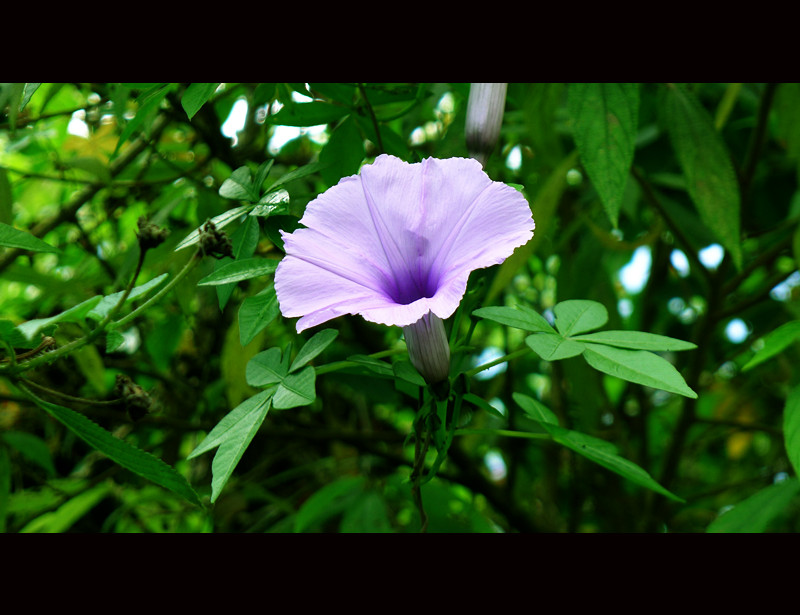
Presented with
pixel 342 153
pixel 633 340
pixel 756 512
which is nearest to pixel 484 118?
pixel 342 153

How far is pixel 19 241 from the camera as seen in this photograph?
0.58 meters

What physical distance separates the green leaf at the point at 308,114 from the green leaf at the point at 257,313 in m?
0.22

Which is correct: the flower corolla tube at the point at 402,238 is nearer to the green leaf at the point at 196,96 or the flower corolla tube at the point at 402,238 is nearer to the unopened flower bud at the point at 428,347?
the unopened flower bud at the point at 428,347

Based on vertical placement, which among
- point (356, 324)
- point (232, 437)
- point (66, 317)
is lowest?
point (356, 324)

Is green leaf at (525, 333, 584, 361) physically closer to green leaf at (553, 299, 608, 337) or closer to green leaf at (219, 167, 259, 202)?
green leaf at (553, 299, 608, 337)

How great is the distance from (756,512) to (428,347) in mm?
616

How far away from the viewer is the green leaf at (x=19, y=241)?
1.89ft

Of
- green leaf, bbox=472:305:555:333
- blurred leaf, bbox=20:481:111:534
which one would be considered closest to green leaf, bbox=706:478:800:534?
green leaf, bbox=472:305:555:333

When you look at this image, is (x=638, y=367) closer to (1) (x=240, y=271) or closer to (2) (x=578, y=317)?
(2) (x=578, y=317)

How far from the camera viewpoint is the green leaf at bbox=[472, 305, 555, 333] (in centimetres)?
60

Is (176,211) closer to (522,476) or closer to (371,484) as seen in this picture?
(371,484)

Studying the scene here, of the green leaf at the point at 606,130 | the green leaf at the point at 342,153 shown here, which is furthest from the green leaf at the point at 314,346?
the green leaf at the point at 606,130

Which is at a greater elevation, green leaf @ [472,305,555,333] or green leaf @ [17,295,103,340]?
green leaf @ [17,295,103,340]

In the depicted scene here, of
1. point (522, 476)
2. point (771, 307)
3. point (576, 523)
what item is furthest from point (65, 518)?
point (771, 307)
